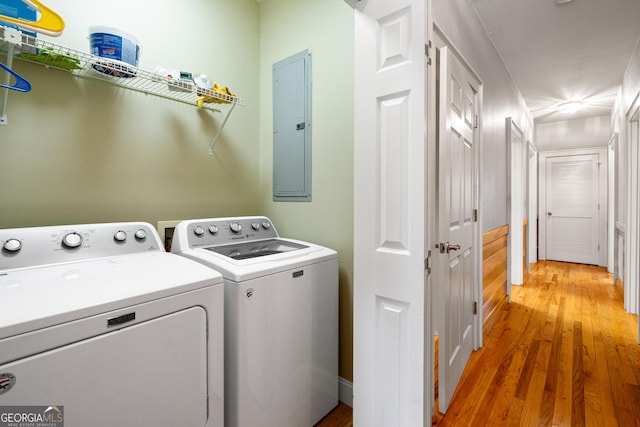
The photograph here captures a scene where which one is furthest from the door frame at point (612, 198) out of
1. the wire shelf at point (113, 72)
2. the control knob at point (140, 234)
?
the control knob at point (140, 234)

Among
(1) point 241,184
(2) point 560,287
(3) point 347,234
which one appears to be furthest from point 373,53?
(2) point 560,287

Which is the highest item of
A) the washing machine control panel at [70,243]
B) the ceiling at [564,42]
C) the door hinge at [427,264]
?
the ceiling at [564,42]

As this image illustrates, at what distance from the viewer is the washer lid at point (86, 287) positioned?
744mm

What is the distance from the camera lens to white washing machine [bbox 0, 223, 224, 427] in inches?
28.9

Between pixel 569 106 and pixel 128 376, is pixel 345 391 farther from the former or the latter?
pixel 569 106

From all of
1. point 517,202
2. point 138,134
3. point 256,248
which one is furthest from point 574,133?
point 138,134

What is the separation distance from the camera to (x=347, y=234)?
1.70m

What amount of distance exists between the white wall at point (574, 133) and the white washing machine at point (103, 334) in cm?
640

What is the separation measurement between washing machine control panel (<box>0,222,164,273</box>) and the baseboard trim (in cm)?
122

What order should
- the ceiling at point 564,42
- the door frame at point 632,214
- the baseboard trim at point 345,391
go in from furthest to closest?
the door frame at point 632,214, the ceiling at point 564,42, the baseboard trim at point 345,391

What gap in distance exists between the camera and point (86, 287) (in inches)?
35.6

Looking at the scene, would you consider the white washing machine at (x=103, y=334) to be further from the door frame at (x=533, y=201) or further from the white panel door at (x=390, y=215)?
the door frame at (x=533, y=201)

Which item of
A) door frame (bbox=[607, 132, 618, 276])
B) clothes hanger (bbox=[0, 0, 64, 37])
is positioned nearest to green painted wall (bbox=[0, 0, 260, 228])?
clothes hanger (bbox=[0, 0, 64, 37])

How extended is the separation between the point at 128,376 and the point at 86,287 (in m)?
0.30
